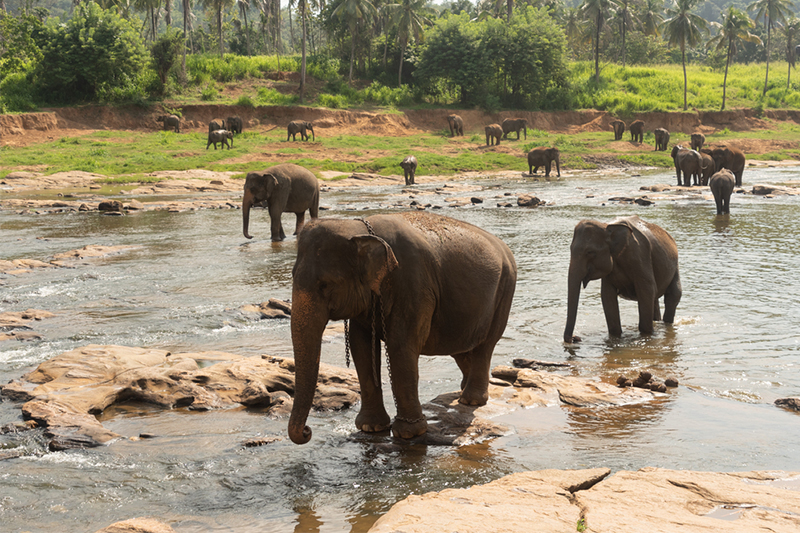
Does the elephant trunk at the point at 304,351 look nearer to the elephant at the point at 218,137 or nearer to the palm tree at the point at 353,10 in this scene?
the elephant at the point at 218,137

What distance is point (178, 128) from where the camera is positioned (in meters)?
44.5

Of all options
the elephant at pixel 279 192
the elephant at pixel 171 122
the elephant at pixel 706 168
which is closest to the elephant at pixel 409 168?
the elephant at pixel 706 168

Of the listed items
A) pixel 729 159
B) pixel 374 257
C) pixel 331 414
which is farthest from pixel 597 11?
pixel 374 257

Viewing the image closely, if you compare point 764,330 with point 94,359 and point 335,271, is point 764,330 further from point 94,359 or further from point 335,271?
point 94,359

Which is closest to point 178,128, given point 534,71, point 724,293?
point 534,71

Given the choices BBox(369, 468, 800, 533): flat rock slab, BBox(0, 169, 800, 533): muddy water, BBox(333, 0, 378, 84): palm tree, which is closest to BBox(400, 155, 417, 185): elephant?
BBox(0, 169, 800, 533): muddy water

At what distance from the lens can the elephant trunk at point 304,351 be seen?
472 centimetres

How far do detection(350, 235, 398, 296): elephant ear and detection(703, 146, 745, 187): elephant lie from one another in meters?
29.9

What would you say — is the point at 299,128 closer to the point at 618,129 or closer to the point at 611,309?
the point at 618,129

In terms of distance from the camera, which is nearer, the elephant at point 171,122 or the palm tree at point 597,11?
the elephant at point 171,122

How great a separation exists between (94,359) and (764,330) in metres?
8.24

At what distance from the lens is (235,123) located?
43969 mm

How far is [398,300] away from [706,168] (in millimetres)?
28826

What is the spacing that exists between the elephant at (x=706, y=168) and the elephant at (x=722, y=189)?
8529 millimetres
